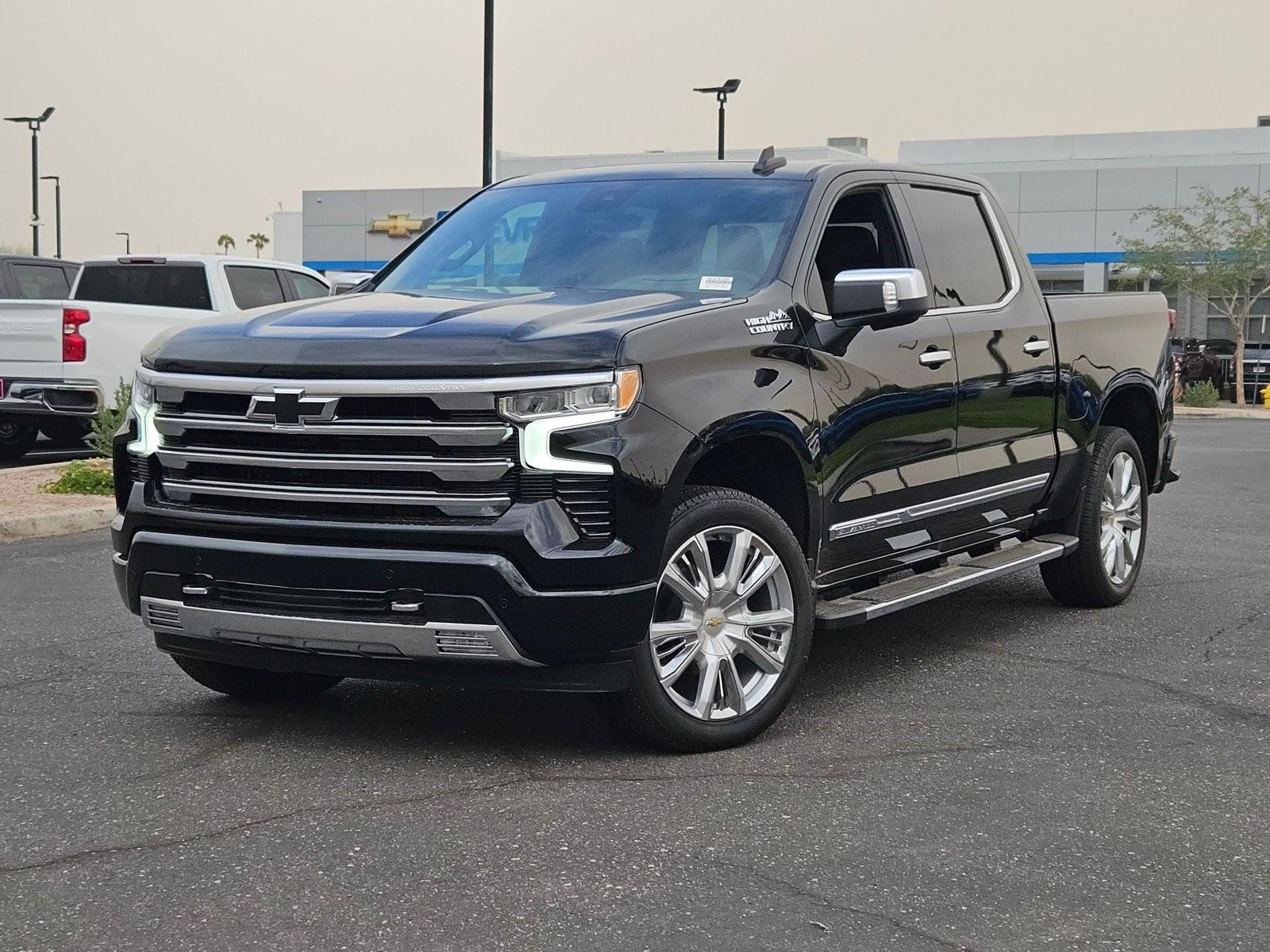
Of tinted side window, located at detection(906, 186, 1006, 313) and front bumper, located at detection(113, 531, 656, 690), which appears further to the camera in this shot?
tinted side window, located at detection(906, 186, 1006, 313)

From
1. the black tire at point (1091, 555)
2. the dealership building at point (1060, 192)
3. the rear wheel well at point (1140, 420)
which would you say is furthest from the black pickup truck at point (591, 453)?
the dealership building at point (1060, 192)

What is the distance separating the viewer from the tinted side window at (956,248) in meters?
7.20

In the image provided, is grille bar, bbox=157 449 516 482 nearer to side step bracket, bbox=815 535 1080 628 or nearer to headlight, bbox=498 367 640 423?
headlight, bbox=498 367 640 423

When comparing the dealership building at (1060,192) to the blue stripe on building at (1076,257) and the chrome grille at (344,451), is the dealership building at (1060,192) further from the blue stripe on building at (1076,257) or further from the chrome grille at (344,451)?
the chrome grille at (344,451)

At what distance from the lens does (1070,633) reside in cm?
788

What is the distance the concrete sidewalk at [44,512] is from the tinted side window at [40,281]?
7.23 metres

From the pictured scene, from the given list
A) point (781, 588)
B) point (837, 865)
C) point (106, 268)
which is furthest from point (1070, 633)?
point (106, 268)

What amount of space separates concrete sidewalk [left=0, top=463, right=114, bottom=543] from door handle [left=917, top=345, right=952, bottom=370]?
675cm

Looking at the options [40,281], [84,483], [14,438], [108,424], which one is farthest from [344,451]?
[40,281]

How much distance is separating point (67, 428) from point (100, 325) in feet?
8.05

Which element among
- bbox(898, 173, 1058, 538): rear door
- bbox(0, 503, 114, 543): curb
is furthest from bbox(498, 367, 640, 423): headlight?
bbox(0, 503, 114, 543): curb

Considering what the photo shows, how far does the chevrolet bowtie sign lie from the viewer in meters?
61.5

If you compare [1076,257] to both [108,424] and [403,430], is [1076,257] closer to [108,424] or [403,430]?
[108,424]

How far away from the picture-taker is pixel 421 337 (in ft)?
17.1
